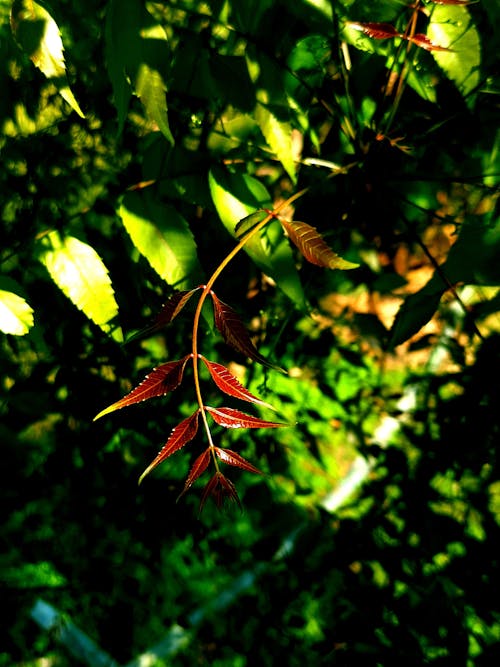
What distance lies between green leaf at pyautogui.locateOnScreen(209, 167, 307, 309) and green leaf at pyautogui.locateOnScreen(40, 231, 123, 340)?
0.95 ft

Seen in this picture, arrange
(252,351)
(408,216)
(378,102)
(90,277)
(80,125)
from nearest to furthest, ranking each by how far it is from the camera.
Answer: (252,351)
(90,277)
(378,102)
(408,216)
(80,125)

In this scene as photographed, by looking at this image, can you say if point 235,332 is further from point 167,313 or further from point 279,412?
point 279,412

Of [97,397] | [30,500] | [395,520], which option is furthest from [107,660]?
[395,520]

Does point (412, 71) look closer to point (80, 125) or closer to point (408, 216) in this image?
point (408, 216)

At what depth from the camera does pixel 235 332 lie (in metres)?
0.75

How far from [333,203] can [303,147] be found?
0.23 m

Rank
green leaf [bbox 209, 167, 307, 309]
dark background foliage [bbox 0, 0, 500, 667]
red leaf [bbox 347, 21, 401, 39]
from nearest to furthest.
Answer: red leaf [bbox 347, 21, 401, 39], green leaf [bbox 209, 167, 307, 309], dark background foliage [bbox 0, 0, 500, 667]

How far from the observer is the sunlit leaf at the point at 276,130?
1.04 m

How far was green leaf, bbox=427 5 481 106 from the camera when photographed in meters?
1.06

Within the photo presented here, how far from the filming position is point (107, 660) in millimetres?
1656

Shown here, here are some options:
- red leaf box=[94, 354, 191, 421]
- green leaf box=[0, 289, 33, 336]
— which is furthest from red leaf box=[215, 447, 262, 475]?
green leaf box=[0, 289, 33, 336]

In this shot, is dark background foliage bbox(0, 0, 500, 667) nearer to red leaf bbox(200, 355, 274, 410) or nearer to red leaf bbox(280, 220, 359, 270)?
red leaf bbox(280, 220, 359, 270)

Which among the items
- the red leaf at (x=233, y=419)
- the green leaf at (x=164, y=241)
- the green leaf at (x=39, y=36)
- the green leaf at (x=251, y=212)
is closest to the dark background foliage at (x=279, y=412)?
the green leaf at (x=251, y=212)

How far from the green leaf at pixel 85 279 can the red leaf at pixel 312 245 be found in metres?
0.50
